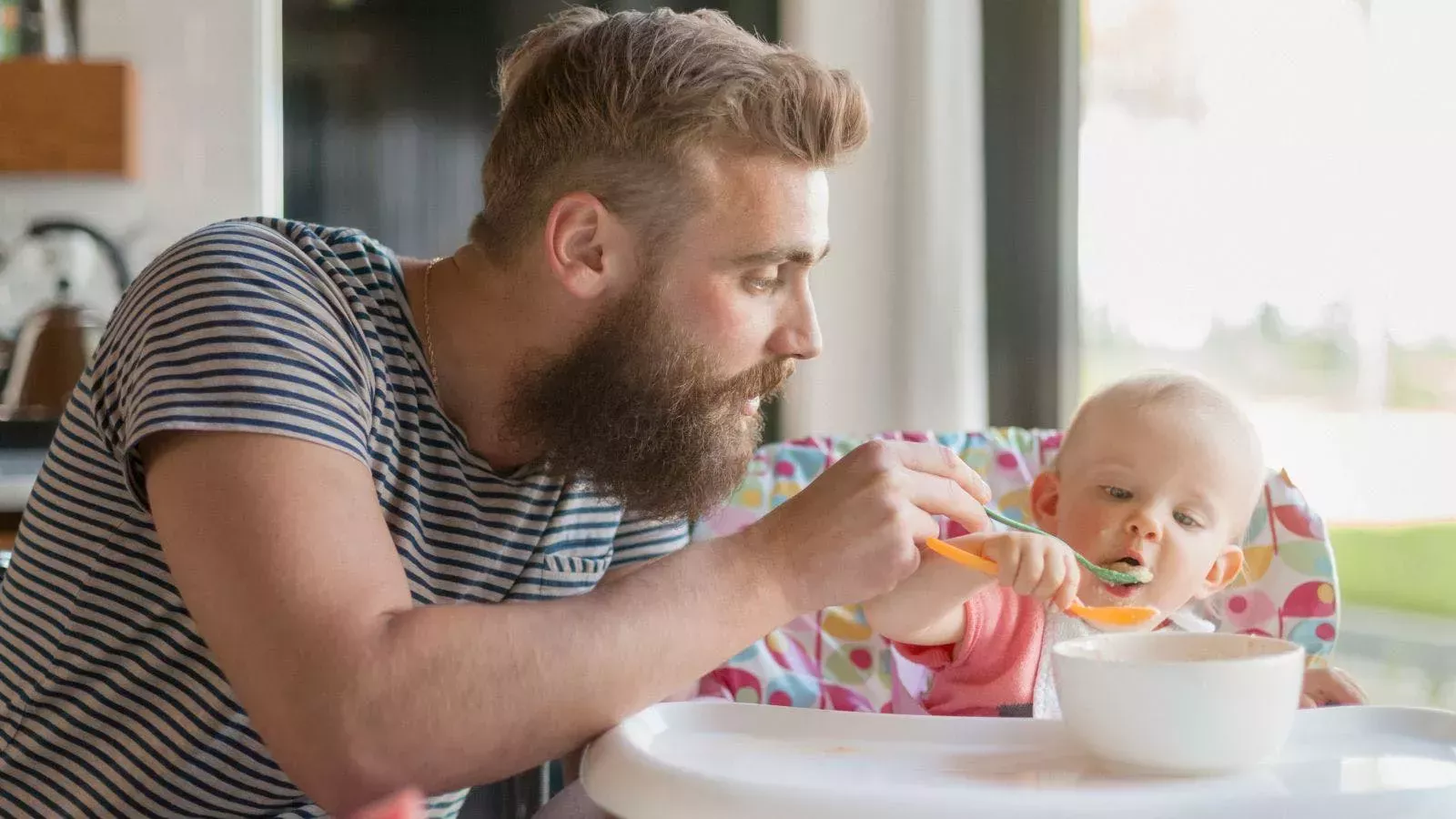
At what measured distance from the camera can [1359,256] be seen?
1.87 meters

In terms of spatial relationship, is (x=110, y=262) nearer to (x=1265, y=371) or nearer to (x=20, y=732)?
(x=20, y=732)

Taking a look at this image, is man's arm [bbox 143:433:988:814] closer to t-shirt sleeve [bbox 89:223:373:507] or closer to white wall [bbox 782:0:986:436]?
t-shirt sleeve [bbox 89:223:373:507]

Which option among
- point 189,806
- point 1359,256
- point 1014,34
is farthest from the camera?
point 1014,34

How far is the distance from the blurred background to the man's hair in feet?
3.59

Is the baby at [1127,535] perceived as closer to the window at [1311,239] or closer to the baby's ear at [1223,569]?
the baby's ear at [1223,569]

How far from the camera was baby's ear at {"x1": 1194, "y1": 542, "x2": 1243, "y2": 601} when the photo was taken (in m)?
1.42

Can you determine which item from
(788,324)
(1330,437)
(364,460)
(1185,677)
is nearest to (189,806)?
(364,460)

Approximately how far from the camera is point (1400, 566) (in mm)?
1877

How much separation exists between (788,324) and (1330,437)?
114 cm

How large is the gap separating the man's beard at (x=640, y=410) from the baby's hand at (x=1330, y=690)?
61 cm

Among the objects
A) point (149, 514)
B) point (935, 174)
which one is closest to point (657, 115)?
point (149, 514)

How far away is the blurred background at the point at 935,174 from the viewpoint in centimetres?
202

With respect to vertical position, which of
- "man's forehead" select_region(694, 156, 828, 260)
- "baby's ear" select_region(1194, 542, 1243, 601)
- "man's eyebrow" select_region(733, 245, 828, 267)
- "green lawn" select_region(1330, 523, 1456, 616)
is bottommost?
"green lawn" select_region(1330, 523, 1456, 616)

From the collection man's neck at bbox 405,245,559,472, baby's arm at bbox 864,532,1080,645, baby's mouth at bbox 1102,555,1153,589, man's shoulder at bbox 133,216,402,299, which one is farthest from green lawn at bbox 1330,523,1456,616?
man's shoulder at bbox 133,216,402,299
